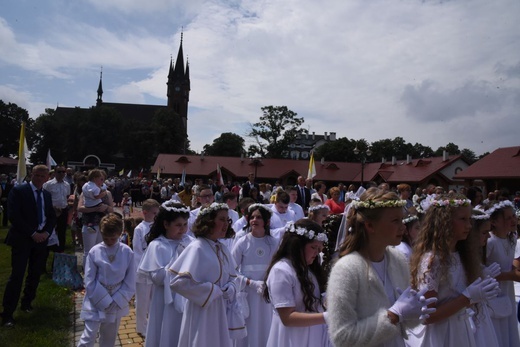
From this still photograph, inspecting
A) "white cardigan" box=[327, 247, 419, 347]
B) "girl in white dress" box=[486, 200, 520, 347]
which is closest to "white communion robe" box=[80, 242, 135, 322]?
"white cardigan" box=[327, 247, 419, 347]

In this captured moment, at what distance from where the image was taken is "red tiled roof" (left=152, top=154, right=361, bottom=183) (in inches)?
2053

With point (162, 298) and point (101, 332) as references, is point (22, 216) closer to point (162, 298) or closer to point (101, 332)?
point (101, 332)

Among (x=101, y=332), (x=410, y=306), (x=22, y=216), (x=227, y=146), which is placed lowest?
(x=101, y=332)

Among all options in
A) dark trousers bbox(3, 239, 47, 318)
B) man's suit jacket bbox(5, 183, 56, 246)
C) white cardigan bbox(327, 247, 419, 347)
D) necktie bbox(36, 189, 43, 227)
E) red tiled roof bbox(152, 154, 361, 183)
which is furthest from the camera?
red tiled roof bbox(152, 154, 361, 183)

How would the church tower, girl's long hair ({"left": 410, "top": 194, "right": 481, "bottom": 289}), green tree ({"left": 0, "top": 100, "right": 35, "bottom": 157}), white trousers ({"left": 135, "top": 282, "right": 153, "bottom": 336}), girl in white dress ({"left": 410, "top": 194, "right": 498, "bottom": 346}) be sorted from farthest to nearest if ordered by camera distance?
the church tower
green tree ({"left": 0, "top": 100, "right": 35, "bottom": 157})
white trousers ({"left": 135, "top": 282, "right": 153, "bottom": 336})
girl's long hair ({"left": 410, "top": 194, "right": 481, "bottom": 289})
girl in white dress ({"left": 410, "top": 194, "right": 498, "bottom": 346})

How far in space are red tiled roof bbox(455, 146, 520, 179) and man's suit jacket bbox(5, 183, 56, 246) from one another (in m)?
35.5

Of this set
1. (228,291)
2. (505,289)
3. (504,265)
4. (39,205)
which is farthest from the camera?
(39,205)

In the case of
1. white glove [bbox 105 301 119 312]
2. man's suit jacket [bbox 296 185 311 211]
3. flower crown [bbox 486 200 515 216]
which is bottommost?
white glove [bbox 105 301 119 312]

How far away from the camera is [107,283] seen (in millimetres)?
4941

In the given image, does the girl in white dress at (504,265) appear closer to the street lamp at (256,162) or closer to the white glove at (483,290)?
the white glove at (483,290)

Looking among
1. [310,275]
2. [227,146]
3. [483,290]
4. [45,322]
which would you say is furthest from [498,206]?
[227,146]

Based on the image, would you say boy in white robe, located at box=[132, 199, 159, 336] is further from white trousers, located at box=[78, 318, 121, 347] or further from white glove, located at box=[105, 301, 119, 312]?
white trousers, located at box=[78, 318, 121, 347]

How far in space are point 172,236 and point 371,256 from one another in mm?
3288

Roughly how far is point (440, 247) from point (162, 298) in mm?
3179
